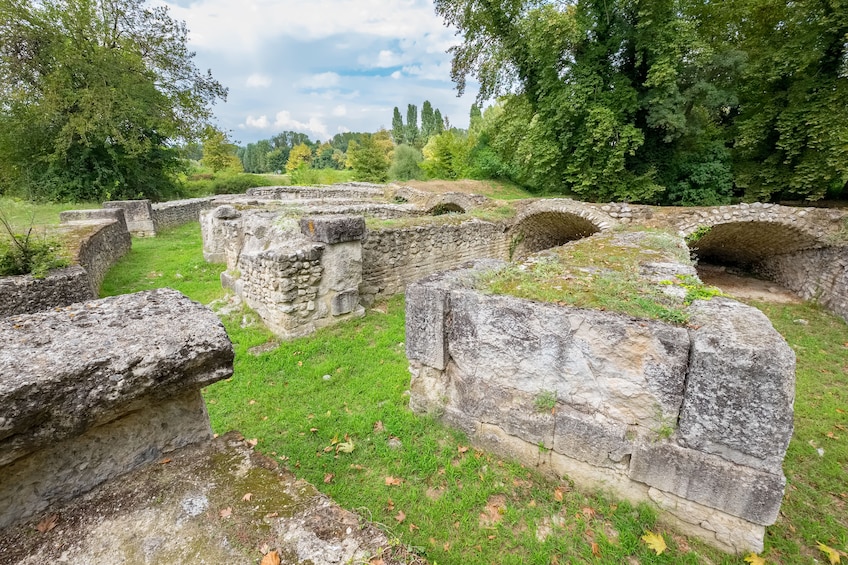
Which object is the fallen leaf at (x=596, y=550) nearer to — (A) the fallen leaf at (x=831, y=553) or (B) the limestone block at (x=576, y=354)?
(B) the limestone block at (x=576, y=354)

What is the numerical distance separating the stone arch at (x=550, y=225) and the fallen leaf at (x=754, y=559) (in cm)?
776

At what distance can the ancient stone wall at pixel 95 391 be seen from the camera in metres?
1.27

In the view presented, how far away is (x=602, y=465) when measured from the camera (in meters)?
2.82

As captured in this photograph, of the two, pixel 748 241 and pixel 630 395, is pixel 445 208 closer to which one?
pixel 748 241

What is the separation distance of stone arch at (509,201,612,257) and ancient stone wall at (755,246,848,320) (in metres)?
4.07

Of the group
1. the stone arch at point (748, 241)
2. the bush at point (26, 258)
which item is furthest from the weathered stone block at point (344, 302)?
the stone arch at point (748, 241)

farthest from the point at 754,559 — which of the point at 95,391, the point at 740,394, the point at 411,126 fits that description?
the point at 411,126

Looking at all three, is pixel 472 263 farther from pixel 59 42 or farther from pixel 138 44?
pixel 138 44

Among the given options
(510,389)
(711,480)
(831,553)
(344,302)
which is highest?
(510,389)

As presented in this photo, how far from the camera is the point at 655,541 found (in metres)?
2.52

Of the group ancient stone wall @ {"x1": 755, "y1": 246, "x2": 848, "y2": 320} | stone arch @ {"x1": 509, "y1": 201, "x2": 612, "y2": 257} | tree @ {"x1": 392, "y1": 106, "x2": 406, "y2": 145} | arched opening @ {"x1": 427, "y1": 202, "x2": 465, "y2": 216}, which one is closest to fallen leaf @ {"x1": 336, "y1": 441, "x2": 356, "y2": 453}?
stone arch @ {"x1": 509, "y1": 201, "x2": 612, "y2": 257}

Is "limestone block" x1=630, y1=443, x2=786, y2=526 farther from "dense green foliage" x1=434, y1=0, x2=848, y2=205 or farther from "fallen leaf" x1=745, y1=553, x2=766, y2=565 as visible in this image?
"dense green foliage" x1=434, y1=0, x2=848, y2=205

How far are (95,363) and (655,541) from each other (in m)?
3.36

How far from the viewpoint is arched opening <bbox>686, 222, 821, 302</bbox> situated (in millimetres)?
8352
